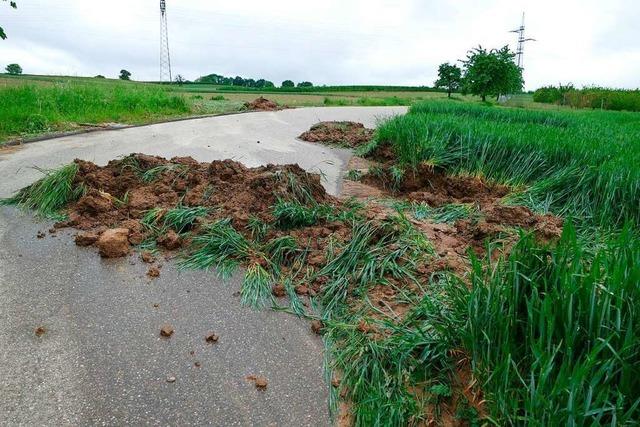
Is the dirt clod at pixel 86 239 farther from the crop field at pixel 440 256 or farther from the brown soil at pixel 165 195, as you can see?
the crop field at pixel 440 256

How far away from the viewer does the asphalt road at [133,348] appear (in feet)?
7.66

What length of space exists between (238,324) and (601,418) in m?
2.03

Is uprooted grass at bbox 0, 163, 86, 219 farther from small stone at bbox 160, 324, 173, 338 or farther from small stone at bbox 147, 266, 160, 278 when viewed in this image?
small stone at bbox 160, 324, 173, 338

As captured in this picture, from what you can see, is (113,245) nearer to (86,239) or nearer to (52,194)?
(86,239)

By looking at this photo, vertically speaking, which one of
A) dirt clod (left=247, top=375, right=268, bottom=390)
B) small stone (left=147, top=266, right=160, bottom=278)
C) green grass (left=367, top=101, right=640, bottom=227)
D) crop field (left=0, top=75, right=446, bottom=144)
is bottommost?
dirt clod (left=247, top=375, right=268, bottom=390)

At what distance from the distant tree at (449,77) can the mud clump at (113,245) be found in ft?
171

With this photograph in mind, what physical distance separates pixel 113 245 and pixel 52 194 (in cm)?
150

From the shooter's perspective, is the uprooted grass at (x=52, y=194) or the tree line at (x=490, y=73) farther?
the tree line at (x=490, y=73)

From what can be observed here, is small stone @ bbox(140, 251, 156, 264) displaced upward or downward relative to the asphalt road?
upward

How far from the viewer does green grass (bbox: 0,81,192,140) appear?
9312mm

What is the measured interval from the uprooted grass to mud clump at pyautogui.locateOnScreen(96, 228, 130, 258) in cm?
110

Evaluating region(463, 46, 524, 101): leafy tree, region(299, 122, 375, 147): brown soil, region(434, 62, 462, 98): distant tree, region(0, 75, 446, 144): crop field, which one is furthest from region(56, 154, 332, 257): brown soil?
region(434, 62, 462, 98): distant tree

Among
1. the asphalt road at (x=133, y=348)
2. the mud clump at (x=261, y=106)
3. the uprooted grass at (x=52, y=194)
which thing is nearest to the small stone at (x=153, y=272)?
the asphalt road at (x=133, y=348)

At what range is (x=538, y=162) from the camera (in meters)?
5.89
